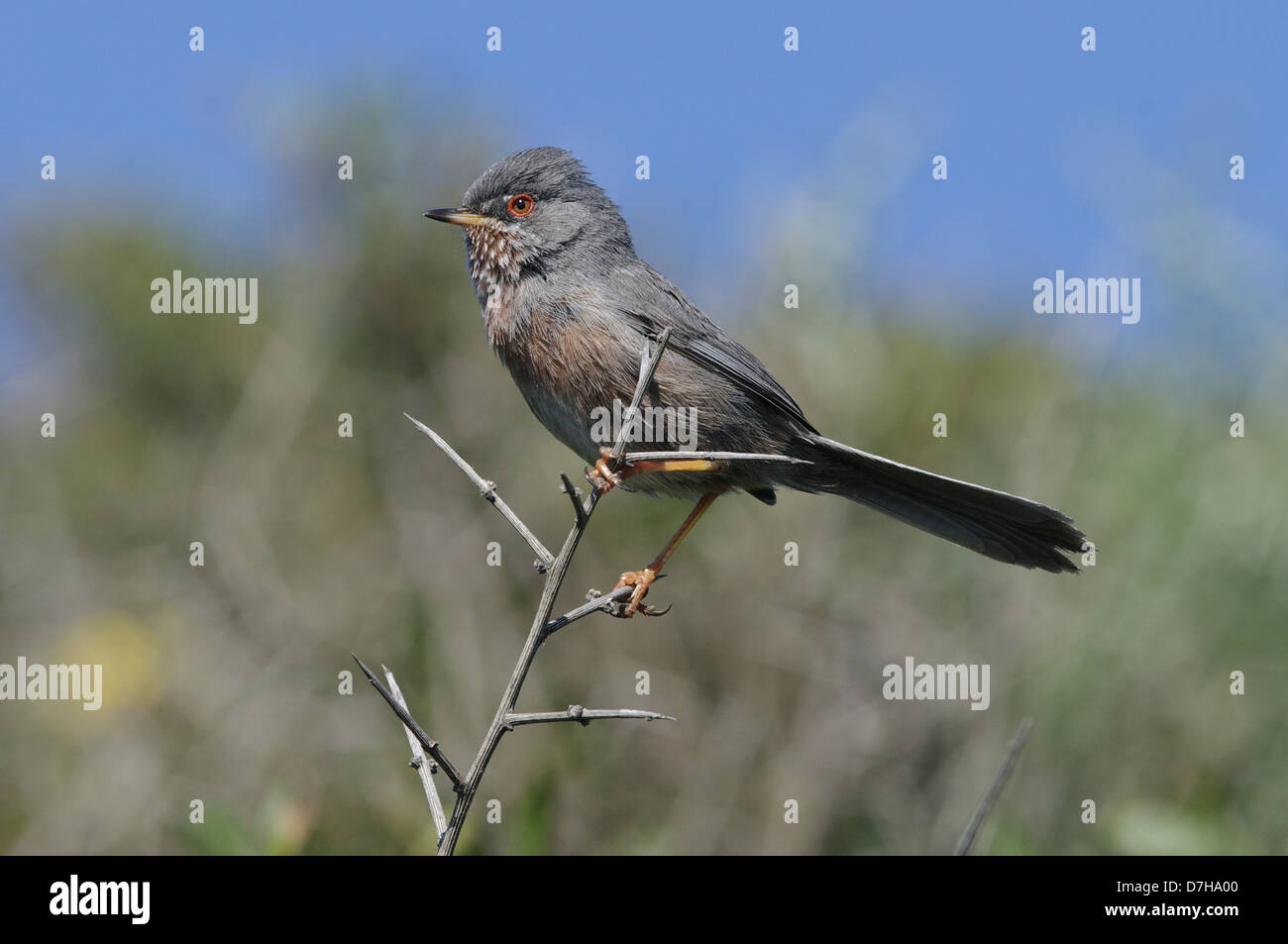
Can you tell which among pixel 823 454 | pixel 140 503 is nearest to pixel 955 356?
pixel 823 454

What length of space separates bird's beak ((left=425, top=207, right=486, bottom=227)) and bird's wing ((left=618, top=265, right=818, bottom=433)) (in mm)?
Result: 591

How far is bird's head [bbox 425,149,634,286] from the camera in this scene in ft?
13.9

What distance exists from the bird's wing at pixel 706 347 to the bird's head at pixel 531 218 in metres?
0.24

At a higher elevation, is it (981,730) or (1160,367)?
(1160,367)

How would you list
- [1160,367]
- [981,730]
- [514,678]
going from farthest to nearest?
[1160,367] → [981,730] → [514,678]

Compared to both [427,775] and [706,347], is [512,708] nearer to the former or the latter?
[427,775]

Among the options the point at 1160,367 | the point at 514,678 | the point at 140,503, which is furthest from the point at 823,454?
the point at 140,503

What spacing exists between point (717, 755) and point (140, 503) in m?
3.90

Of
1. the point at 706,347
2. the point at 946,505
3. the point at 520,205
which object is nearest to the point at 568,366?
the point at 706,347

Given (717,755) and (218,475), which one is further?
(218,475)

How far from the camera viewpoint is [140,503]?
24.3 ft
